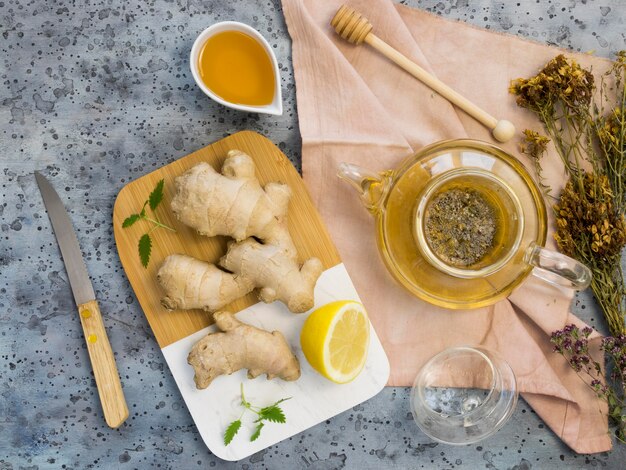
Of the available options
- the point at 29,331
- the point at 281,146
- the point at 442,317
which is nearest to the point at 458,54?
the point at 281,146

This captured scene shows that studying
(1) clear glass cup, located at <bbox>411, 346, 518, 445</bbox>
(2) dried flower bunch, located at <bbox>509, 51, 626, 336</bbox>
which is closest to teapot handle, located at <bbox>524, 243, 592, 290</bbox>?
(2) dried flower bunch, located at <bbox>509, 51, 626, 336</bbox>

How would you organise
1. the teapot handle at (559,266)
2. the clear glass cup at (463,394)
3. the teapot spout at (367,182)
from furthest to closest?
the clear glass cup at (463,394) → the teapot spout at (367,182) → the teapot handle at (559,266)

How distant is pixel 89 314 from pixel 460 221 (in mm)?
845

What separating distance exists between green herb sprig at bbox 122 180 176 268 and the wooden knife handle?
167 millimetres

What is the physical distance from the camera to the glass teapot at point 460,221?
1.16m

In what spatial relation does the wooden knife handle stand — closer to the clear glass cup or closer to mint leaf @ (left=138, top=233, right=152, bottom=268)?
mint leaf @ (left=138, top=233, right=152, bottom=268)

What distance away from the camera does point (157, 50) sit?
1337 mm

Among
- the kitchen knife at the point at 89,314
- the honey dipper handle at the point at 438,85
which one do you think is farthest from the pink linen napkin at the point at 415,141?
the kitchen knife at the point at 89,314

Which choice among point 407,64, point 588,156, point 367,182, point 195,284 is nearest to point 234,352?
point 195,284

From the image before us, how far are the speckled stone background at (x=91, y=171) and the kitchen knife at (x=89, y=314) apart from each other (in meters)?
0.02

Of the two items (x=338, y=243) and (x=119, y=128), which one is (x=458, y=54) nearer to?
(x=338, y=243)

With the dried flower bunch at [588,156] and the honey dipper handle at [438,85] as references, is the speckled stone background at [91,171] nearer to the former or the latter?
the honey dipper handle at [438,85]

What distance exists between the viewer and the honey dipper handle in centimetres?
130

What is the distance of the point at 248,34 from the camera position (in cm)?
124
